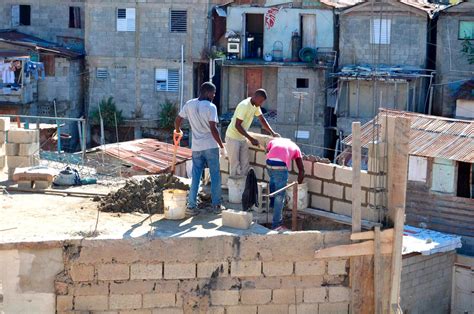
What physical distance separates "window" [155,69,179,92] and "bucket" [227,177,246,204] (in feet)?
77.3

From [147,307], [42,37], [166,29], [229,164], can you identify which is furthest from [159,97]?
[147,307]

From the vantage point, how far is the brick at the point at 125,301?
926 centimetres

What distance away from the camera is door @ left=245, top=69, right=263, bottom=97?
3466cm

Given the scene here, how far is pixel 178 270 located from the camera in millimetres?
9289

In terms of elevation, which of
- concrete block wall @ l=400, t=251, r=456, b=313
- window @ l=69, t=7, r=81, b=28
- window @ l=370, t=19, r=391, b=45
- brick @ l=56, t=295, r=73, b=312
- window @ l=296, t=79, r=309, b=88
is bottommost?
concrete block wall @ l=400, t=251, r=456, b=313

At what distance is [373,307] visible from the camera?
958cm

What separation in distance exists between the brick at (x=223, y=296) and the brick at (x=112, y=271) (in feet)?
2.98

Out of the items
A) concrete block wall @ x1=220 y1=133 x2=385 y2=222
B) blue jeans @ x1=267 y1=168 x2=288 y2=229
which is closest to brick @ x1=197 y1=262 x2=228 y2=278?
blue jeans @ x1=267 y1=168 x2=288 y2=229

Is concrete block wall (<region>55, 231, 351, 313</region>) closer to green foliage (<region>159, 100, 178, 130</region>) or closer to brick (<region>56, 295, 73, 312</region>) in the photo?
brick (<region>56, 295, 73, 312</region>)

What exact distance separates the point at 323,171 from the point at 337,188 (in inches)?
11.2

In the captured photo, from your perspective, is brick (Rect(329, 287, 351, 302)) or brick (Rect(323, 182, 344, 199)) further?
brick (Rect(323, 182, 344, 199))

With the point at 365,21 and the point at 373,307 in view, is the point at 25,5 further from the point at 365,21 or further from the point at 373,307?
the point at 373,307

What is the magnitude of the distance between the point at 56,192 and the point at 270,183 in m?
2.75

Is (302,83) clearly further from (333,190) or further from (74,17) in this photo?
(333,190)
